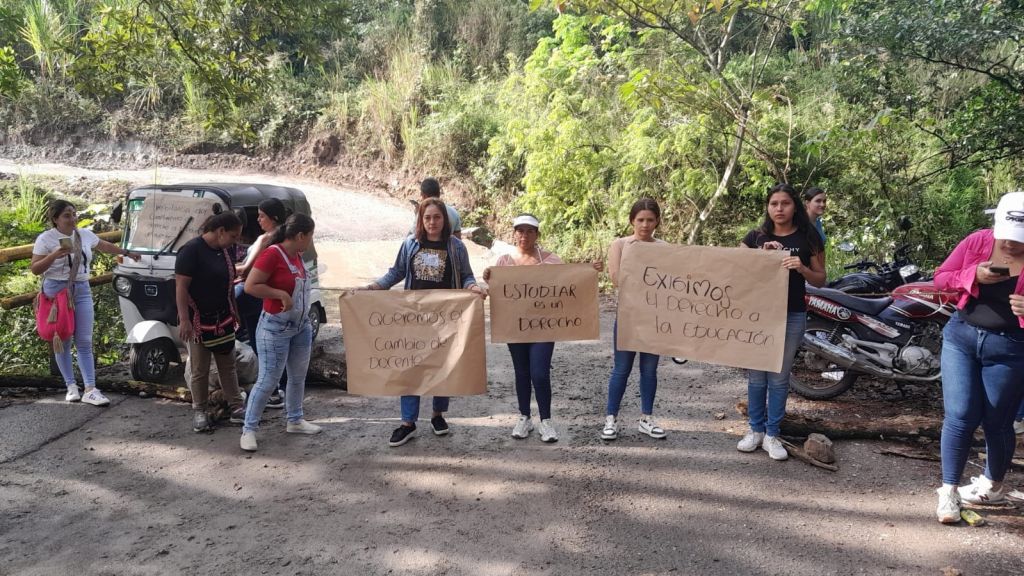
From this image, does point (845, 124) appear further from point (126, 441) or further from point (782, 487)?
point (126, 441)

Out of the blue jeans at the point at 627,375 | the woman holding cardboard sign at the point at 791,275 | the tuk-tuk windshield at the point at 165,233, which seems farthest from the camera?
the tuk-tuk windshield at the point at 165,233

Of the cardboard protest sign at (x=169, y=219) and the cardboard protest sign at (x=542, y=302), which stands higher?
the cardboard protest sign at (x=169, y=219)

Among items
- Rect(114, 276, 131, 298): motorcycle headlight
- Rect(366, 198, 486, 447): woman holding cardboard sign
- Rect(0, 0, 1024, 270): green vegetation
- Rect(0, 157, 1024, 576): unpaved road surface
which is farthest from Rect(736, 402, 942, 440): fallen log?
Rect(114, 276, 131, 298): motorcycle headlight

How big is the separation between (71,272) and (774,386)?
5.67m

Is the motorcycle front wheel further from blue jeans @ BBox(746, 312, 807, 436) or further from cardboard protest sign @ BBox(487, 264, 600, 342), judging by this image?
cardboard protest sign @ BBox(487, 264, 600, 342)

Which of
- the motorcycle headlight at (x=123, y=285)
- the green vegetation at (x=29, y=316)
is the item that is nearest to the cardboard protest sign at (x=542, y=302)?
the motorcycle headlight at (x=123, y=285)

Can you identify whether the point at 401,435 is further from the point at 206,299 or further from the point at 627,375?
the point at 206,299

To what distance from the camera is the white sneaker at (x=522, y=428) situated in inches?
214

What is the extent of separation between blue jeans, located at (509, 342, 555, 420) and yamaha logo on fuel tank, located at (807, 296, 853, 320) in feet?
8.46

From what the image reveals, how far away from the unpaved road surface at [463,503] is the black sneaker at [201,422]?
0.09 meters

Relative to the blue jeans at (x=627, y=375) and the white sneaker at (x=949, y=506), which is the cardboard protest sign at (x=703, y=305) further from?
the white sneaker at (x=949, y=506)

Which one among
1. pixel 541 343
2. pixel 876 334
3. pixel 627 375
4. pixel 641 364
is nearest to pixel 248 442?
pixel 541 343

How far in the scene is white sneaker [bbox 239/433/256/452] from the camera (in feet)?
17.4

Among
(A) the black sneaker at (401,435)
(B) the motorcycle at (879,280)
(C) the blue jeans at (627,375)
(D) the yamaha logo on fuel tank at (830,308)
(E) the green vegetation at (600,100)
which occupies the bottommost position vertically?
(A) the black sneaker at (401,435)
